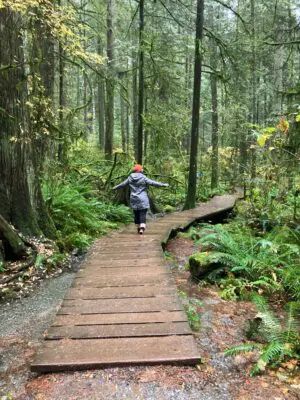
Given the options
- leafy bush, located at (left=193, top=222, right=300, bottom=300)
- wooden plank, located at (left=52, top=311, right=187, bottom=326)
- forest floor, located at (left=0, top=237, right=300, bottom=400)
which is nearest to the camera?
forest floor, located at (left=0, top=237, right=300, bottom=400)

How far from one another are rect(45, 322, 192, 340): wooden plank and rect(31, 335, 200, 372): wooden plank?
76 millimetres

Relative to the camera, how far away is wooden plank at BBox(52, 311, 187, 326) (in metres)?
4.00

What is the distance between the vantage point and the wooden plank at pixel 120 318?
4000 mm

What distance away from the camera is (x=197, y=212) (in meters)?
12.8

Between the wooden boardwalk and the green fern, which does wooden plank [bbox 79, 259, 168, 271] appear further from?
the green fern

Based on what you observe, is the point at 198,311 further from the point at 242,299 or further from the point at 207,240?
the point at 207,240

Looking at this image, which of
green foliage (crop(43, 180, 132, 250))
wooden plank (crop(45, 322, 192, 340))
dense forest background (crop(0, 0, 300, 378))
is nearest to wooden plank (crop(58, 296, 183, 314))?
wooden plank (crop(45, 322, 192, 340))

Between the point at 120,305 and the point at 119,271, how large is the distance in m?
1.41

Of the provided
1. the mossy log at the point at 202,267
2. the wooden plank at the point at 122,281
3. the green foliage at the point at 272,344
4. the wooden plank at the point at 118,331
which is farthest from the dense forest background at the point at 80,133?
the wooden plank at the point at 118,331

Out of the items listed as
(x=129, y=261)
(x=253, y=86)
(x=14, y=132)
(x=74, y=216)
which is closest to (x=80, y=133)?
(x=74, y=216)

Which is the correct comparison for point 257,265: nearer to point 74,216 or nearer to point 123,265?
point 123,265

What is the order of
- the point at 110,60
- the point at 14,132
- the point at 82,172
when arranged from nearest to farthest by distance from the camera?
the point at 14,132, the point at 82,172, the point at 110,60

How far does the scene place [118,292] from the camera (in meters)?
4.90

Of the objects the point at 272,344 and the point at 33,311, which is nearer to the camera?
the point at 272,344
